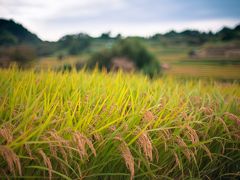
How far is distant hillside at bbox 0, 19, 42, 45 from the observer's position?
10523mm

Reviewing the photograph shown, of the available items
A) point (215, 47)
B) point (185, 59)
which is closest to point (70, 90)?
point (215, 47)

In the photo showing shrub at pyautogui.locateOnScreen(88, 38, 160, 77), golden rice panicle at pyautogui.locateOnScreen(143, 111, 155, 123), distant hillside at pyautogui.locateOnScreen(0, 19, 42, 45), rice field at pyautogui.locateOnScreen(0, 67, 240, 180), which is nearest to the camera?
rice field at pyautogui.locateOnScreen(0, 67, 240, 180)

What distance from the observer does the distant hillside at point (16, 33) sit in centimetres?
1052

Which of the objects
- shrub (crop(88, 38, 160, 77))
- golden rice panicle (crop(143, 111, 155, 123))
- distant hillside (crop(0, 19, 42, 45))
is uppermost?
distant hillside (crop(0, 19, 42, 45))

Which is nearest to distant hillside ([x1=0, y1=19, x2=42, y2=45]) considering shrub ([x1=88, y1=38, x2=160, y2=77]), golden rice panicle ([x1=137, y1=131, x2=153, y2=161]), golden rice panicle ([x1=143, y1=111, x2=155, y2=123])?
golden rice panicle ([x1=143, y1=111, x2=155, y2=123])

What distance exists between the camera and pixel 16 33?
37.1 feet

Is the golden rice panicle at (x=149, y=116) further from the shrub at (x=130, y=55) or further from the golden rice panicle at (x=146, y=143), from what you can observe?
the shrub at (x=130, y=55)

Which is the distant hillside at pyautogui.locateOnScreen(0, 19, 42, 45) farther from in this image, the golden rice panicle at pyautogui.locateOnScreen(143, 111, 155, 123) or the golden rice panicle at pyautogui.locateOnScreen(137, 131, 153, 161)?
the golden rice panicle at pyautogui.locateOnScreen(137, 131, 153, 161)

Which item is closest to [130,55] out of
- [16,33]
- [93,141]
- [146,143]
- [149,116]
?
[16,33]

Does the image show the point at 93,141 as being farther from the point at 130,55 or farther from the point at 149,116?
the point at 130,55

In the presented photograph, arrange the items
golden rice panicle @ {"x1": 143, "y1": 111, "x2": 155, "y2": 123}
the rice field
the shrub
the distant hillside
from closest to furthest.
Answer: the rice field
golden rice panicle @ {"x1": 143, "y1": 111, "x2": 155, "y2": 123}
the distant hillside
the shrub

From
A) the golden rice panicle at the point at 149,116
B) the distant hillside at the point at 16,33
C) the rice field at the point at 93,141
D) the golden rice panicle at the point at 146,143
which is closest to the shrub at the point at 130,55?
the distant hillside at the point at 16,33

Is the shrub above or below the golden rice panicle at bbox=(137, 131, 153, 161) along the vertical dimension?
below

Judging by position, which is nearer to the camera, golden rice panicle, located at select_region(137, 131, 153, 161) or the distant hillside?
golden rice panicle, located at select_region(137, 131, 153, 161)
